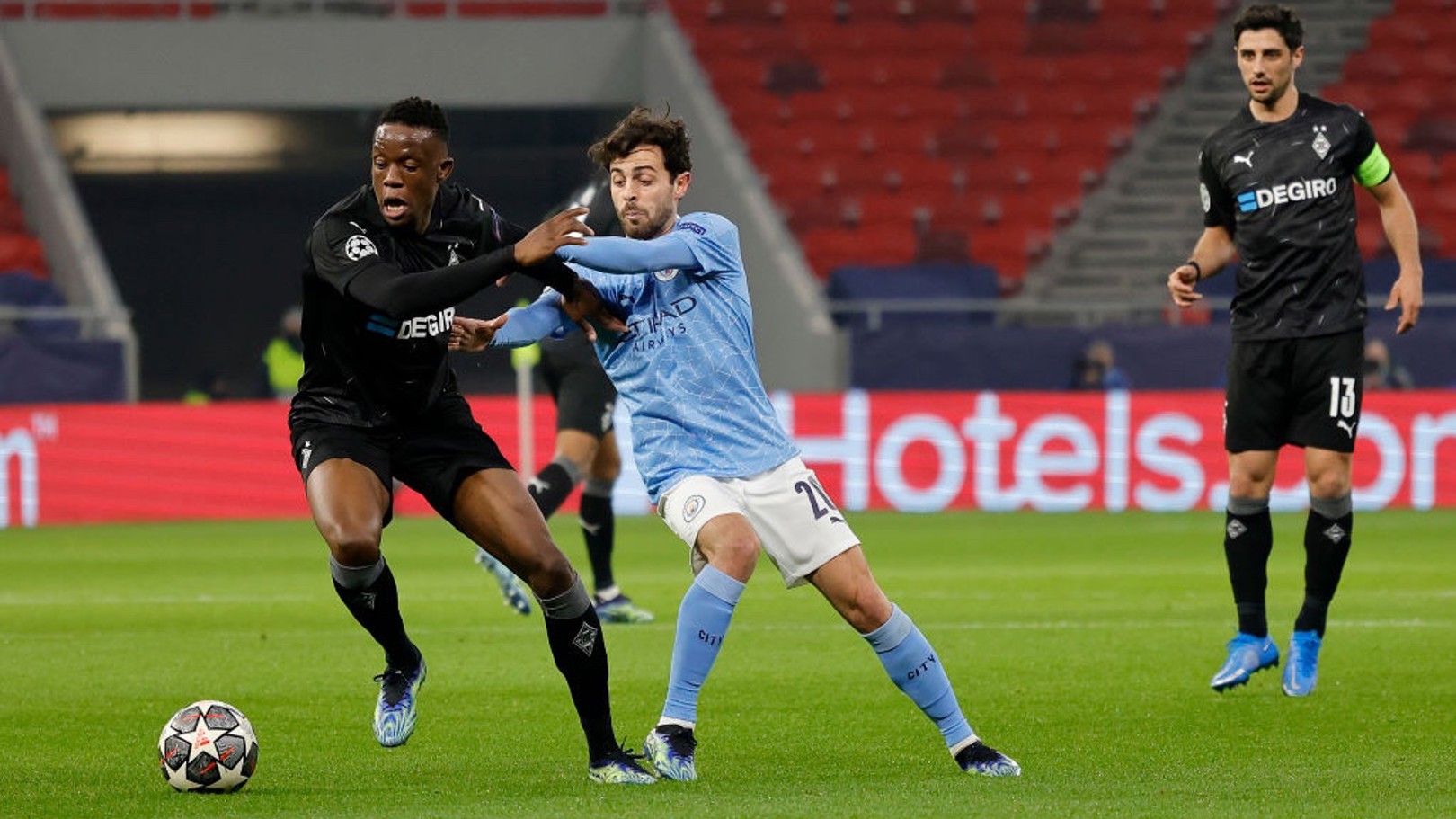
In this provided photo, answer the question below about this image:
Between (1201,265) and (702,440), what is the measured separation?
246 centimetres

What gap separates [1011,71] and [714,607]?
18.7 m

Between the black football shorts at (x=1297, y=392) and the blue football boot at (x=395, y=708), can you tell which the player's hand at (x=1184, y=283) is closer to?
the black football shorts at (x=1297, y=392)

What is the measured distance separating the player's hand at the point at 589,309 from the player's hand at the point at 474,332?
200 mm

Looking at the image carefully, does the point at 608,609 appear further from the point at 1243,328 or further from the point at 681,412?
the point at 681,412

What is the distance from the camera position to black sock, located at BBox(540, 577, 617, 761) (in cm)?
590

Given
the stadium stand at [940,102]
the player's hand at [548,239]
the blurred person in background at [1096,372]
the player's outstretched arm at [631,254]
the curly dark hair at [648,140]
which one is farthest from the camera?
the stadium stand at [940,102]

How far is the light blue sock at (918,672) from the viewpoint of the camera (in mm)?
5832

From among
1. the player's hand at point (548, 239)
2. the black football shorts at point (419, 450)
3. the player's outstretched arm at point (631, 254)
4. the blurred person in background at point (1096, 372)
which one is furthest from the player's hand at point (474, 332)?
the blurred person in background at point (1096, 372)

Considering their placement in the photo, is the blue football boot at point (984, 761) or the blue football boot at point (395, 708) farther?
the blue football boot at point (395, 708)

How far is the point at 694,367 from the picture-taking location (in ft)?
19.6

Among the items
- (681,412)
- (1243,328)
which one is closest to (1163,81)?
(1243,328)

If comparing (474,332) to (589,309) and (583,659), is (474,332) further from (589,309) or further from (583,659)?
(583,659)

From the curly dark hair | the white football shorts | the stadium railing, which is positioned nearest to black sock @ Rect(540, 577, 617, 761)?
the white football shorts

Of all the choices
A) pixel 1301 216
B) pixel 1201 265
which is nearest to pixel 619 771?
pixel 1201 265
